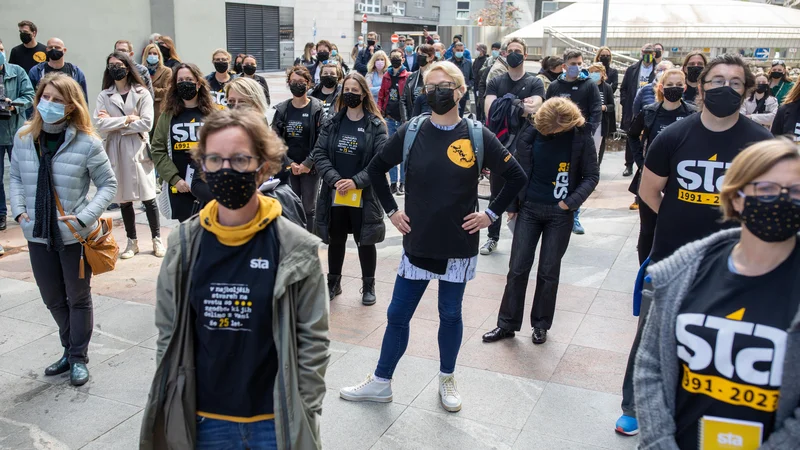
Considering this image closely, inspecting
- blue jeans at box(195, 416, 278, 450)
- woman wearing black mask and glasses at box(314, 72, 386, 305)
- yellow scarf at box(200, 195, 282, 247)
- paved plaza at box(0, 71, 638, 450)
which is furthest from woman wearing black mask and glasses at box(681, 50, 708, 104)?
blue jeans at box(195, 416, 278, 450)

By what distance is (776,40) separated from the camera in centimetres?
2255

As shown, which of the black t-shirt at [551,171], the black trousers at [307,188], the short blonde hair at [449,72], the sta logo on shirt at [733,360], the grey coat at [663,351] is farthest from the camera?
the black trousers at [307,188]

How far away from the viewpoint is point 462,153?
4.27 meters

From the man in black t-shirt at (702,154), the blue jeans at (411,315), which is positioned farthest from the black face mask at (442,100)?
the man in black t-shirt at (702,154)

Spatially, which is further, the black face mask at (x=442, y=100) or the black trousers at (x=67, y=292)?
the black trousers at (x=67, y=292)

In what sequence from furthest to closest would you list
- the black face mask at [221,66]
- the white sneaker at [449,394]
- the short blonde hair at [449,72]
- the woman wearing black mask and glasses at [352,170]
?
1. the black face mask at [221,66]
2. the woman wearing black mask and glasses at [352,170]
3. the white sneaker at [449,394]
4. the short blonde hair at [449,72]

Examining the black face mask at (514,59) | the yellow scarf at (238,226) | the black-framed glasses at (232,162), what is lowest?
the yellow scarf at (238,226)

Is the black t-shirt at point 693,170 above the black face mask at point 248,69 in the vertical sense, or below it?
below

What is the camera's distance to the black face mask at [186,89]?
5.76m

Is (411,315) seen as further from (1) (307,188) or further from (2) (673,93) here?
(2) (673,93)

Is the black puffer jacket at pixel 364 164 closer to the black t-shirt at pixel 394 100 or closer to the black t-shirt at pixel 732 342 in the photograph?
the black t-shirt at pixel 732 342

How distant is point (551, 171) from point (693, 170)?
64.0 inches

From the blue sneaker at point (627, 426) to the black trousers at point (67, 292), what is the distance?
358cm

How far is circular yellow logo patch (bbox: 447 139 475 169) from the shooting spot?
Result: 167 inches
